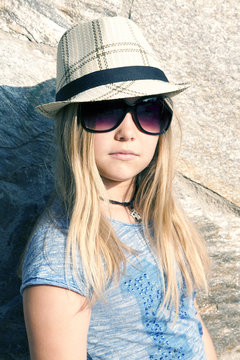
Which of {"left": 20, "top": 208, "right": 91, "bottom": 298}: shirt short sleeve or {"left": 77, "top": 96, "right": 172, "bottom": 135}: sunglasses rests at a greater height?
{"left": 77, "top": 96, "right": 172, "bottom": 135}: sunglasses

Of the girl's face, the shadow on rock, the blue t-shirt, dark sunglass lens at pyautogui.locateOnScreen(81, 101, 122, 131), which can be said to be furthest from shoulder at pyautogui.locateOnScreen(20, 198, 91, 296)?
the shadow on rock

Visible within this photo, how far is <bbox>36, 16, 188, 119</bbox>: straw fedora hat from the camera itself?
4.51 feet

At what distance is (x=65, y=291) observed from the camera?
49.8 inches

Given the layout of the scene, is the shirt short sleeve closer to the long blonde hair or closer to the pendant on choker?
the long blonde hair

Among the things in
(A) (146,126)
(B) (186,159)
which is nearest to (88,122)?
(A) (146,126)

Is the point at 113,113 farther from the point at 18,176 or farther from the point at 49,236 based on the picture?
the point at 18,176

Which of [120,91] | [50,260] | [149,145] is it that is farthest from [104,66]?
[50,260]

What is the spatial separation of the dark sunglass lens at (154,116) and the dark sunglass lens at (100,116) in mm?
93

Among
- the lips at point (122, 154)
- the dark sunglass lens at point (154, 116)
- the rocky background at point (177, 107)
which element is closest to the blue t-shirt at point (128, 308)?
the lips at point (122, 154)

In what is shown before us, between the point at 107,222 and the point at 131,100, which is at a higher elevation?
the point at 131,100

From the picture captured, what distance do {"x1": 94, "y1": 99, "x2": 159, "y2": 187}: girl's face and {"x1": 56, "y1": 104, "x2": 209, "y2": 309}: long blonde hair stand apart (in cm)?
4

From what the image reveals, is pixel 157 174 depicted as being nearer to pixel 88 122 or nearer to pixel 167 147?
pixel 167 147

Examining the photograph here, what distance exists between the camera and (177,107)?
2037 mm

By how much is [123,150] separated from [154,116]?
0.57 feet
